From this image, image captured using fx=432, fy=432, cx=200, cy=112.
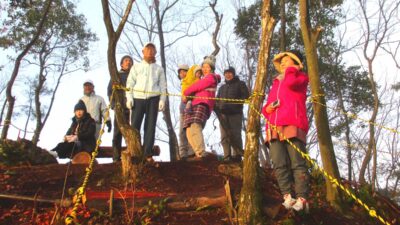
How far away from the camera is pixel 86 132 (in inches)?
271

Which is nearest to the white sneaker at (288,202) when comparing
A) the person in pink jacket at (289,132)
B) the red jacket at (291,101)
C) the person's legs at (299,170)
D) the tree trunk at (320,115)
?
the person in pink jacket at (289,132)

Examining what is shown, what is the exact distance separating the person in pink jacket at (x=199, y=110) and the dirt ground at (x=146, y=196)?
0.45 meters

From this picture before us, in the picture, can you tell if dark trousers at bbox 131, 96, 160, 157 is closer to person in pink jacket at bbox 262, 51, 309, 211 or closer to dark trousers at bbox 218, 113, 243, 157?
dark trousers at bbox 218, 113, 243, 157

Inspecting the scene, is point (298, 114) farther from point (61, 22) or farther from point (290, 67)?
point (61, 22)

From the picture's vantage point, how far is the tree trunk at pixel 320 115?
5172mm

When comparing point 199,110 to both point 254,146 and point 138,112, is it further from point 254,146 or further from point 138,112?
point 254,146

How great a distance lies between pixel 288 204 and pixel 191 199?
39.2 inches

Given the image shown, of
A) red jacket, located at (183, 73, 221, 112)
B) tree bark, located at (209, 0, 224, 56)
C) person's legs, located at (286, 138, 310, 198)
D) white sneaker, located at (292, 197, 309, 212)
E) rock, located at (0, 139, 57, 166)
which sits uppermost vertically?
tree bark, located at (209, 0, 224, 56)

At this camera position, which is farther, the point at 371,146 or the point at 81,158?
the point at 371,146

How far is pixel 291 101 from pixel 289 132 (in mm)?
328

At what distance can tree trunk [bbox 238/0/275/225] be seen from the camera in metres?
3.81

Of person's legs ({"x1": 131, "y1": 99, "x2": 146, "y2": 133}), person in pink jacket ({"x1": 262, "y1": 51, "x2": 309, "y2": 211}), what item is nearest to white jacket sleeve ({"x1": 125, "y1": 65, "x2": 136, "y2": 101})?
person's legs ({"x1": 131, "y1": 99, "x2": 146, "y2": 133})

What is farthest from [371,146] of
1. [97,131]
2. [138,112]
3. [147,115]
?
[138,112]

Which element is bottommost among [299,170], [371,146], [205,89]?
[299,170]
